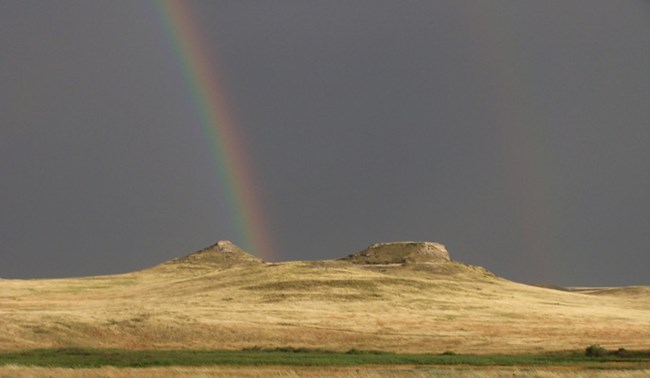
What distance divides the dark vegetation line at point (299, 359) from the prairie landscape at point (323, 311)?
209 inches

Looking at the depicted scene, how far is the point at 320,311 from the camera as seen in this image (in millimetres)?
95000

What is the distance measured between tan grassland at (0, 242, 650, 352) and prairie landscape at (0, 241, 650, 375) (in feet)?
0.55

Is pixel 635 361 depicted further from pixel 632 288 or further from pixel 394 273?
pixel 632 288

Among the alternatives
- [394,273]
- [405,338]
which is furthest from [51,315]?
[394,273]

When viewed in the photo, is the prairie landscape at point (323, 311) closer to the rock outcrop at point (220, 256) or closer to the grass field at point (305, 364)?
the rock outcrop at point (220, 256)

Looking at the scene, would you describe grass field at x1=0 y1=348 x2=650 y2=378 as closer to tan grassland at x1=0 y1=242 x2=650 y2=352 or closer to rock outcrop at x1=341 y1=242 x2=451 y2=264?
tan grassland at x1=0 y1=242 x2=650 y2=352

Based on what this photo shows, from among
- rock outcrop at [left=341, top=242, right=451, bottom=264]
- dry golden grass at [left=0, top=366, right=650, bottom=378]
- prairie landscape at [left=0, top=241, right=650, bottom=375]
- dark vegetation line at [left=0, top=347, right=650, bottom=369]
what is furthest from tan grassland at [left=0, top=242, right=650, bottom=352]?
dark vegetation line at [left=0, top=347, right=650, bottom=369]

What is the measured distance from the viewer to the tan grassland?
235 ft

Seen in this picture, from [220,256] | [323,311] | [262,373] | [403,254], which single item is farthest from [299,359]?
[220,256]

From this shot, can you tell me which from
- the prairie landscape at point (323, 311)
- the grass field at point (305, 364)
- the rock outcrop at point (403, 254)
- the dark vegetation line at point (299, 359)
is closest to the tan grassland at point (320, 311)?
the prairie landscape at point (323, 311)

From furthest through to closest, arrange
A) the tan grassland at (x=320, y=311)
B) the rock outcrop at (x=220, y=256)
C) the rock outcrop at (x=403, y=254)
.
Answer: the rock outcrop at (x=220, y=256)
the rock outcrop at (x=403, y=254)
the tan grassland at (x=320, y=311)

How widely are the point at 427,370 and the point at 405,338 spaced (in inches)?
1110

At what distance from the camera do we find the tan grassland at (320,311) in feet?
235

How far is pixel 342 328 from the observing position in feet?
263
